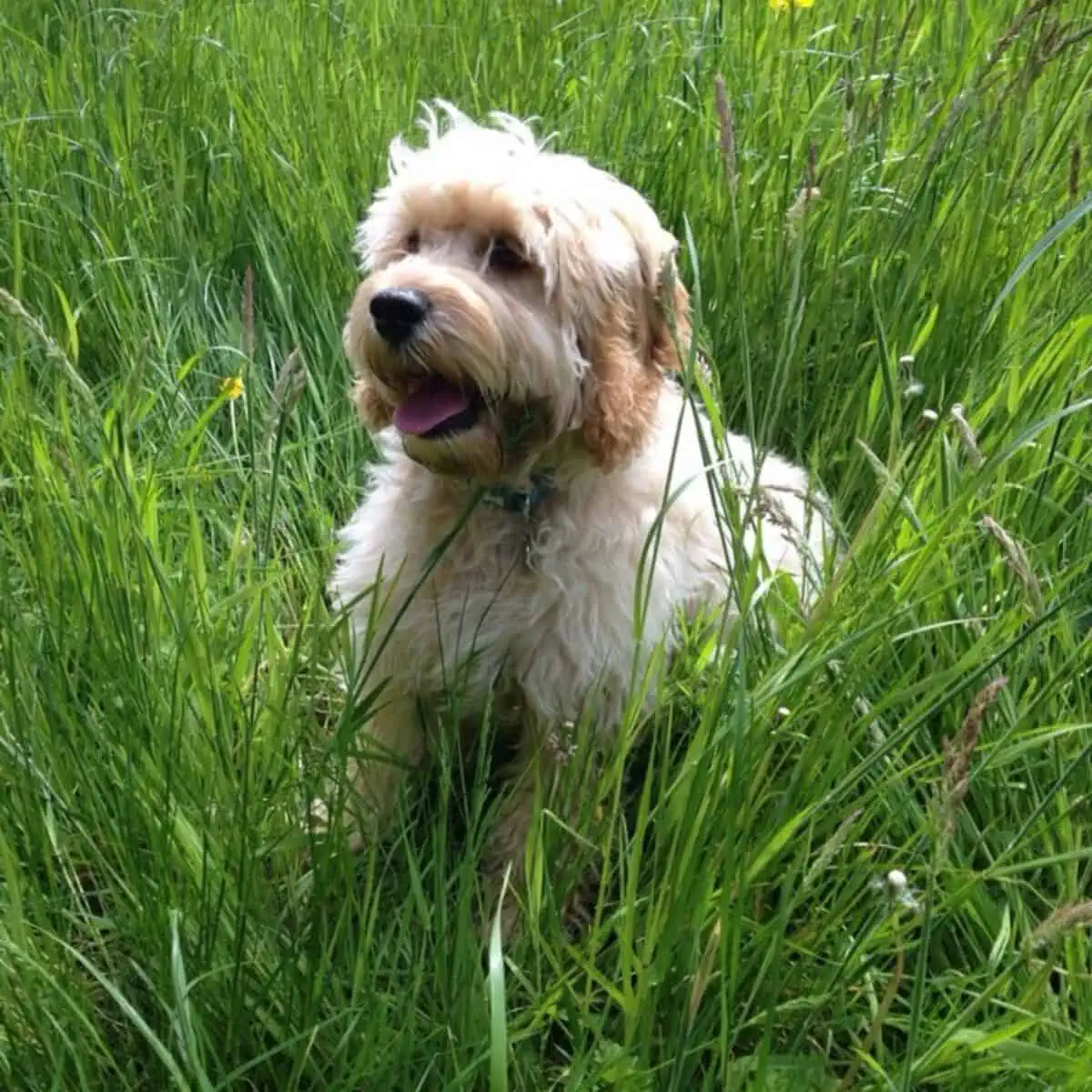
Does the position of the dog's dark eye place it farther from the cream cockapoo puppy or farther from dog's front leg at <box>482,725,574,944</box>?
dog's front leg at <box>482,725,574,944</box>

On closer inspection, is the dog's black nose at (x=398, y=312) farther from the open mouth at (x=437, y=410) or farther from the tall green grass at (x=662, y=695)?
the tall green grass at (x=662, y=695)

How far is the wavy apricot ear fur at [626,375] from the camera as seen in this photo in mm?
1848

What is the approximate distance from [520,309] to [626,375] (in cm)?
20

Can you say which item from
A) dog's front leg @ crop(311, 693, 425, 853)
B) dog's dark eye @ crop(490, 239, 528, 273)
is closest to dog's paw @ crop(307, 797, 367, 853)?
dog's front leg @ crop(311, 693, 425, 853)

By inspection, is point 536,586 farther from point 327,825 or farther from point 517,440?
point 327,825

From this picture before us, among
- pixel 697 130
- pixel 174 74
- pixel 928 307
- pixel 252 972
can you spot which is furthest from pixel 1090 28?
pixel 174 74

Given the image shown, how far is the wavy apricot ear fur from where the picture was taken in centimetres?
185

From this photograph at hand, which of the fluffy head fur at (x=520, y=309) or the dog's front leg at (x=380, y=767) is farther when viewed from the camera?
the fluffy head fur at (x=520, y=309)

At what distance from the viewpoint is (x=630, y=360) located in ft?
6.24

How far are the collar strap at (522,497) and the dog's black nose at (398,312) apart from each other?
297mm

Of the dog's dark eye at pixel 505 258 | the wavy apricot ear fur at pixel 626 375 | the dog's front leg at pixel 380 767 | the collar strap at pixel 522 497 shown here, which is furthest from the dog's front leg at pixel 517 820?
the dog's dark eye at pixel 505 258

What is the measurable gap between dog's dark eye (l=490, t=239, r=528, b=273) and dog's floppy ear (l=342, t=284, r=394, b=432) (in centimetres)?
22

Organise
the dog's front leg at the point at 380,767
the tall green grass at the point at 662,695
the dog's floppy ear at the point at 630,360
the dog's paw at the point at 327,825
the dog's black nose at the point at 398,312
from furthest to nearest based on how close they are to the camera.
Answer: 1. the dog's floppy ear at the point at 630,360
2. the dog's black nose at the point at 398,312
3. the dog's front leg at the point at 380,767
4. the dog's paw at the point at 327,825
5. the tall green grass at the point at 662,695

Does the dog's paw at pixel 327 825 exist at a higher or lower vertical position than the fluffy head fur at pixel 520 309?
lower
